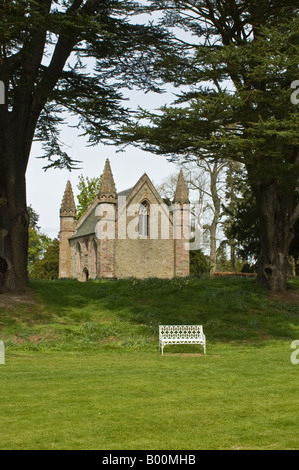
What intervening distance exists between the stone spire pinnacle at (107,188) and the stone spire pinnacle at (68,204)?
10.7m

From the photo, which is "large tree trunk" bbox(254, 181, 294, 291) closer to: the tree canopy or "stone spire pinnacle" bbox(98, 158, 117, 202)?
the tree canopy

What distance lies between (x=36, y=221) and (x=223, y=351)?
225ft

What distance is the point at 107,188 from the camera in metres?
44.8

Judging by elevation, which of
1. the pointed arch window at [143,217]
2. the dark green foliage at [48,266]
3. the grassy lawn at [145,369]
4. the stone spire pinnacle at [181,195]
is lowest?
the grassy lawn at [145,369]

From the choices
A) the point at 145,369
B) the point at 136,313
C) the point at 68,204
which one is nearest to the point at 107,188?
the point at 68,204

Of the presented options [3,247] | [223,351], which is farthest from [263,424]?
[3,247]

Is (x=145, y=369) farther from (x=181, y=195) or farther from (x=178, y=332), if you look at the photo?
(x=181, y=195)

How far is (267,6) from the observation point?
1825cm

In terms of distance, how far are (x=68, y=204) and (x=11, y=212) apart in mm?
35505

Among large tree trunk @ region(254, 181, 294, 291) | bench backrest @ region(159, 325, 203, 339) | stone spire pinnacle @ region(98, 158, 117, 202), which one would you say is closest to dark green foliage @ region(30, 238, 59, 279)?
stone spire pinnacle @ region(98, 158, 117, 202)

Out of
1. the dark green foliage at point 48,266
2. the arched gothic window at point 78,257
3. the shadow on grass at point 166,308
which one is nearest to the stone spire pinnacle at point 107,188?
the arched gothic window at point 78,257

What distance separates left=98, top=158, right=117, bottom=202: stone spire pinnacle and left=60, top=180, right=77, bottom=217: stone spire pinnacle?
35.2 ft

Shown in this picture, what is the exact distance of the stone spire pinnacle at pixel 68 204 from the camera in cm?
5481

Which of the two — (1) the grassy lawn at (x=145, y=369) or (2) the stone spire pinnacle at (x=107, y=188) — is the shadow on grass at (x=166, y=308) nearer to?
(1) the grassy lawn at (x=145, y=369)
